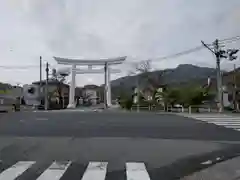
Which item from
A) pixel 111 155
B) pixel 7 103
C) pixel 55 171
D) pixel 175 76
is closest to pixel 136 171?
pixel 55 171

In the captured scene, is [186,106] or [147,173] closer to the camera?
[147,173]

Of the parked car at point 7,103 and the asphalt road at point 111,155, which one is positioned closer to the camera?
the asphalt road at point 111,155

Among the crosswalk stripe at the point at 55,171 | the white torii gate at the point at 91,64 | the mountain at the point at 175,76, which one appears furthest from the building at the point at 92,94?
the crosswalk stripe at the point at 55,171

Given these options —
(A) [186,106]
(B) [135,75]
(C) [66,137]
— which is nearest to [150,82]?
(B) [135,75]

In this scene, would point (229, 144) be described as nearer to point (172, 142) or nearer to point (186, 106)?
point (172, 142)

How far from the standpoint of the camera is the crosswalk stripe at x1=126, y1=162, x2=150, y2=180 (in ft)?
21.5

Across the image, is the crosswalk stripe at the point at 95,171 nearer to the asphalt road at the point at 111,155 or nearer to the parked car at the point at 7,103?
the asphalt road at the point at 111,155

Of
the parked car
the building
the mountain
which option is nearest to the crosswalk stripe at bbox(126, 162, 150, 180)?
the parked car

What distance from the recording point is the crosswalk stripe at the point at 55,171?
6.48 metres

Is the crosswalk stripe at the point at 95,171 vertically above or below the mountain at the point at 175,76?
below

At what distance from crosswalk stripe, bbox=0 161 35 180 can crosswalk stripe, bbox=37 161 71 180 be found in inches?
19.7

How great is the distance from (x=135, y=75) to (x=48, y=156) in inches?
1962

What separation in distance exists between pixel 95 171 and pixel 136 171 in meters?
0.87

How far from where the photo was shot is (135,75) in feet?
191
